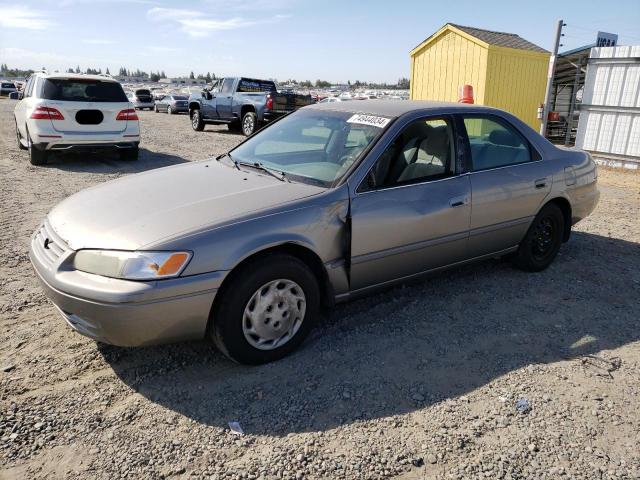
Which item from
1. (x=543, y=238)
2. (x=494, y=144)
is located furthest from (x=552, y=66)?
(x=494, y=144)

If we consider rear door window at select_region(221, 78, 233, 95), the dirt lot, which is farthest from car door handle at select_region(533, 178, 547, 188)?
rear door window at select_region(221, 78, 233, 95)

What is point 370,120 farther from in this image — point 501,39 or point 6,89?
point 6,89

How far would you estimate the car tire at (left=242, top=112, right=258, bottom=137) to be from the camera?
16453mm

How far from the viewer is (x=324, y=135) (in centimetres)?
407

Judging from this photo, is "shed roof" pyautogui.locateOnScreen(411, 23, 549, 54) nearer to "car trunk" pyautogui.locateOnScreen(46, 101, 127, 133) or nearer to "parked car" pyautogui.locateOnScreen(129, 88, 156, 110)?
"car trunk" pyautogui.locateOnScreen(46, 101, 127, 133)

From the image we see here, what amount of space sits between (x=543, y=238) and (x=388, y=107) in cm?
201

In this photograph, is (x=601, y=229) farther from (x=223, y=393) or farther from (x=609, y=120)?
(x=609, y=120)

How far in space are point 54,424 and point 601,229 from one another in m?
6.23

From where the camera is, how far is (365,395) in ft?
9.89

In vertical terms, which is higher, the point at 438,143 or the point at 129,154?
the point at 438,143

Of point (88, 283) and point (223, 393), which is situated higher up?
point (88, 283)

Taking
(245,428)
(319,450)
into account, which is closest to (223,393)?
(245,428)

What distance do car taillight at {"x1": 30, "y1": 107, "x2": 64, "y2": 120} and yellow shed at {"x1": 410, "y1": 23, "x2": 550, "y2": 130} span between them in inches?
399

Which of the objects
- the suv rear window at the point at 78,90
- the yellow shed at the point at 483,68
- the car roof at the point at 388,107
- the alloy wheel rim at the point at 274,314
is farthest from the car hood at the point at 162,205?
the yellow shed at the point at 483,68
